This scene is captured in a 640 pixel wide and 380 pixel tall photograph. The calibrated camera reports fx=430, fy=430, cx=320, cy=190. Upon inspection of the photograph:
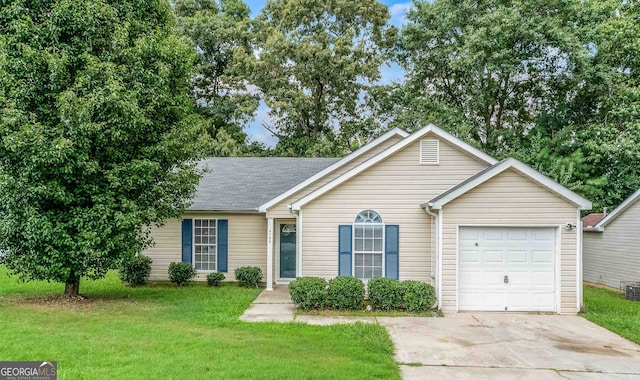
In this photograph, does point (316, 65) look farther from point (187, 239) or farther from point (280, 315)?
point (280, 315)

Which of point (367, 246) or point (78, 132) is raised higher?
point (78, 132)

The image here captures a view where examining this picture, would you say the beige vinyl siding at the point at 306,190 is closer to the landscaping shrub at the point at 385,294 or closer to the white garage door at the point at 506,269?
the landscaping shrub at the point at 385,294

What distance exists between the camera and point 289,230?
14.2 meters

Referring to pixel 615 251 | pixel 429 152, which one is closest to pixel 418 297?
pixel 429 152

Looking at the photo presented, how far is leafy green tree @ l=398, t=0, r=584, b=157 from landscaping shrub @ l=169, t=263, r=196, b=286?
52.4ft

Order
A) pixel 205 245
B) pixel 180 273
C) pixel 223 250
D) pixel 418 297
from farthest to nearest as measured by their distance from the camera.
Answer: pixel 205 245 → pixel 223 250 → pixel 180 273 → pixel 418 297

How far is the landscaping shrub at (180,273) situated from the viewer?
13.7 m

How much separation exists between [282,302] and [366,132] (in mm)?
19147

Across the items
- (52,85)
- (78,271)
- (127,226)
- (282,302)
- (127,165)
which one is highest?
(52,85)

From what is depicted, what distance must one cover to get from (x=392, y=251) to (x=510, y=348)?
4.32 meters

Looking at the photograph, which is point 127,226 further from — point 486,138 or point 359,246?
point 486,138

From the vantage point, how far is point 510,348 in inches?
298

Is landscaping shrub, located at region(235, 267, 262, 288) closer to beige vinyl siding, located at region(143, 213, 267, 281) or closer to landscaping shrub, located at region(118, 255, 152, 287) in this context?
beige vinyl siding, located at region(143, 213, 267, 281)

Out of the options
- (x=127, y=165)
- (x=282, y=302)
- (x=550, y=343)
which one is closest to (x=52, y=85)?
(x=127, y=165)
